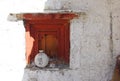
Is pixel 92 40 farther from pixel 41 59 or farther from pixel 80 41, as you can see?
pixel 41 59

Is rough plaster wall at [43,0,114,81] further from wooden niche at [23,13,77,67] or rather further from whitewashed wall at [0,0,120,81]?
wooden niche at [23,13,77,67]

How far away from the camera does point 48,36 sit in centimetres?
507

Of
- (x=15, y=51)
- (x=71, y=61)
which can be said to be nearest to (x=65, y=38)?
(x=71, y=61)

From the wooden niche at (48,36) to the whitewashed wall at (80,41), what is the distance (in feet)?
0.38

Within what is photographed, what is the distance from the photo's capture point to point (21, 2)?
191 inches

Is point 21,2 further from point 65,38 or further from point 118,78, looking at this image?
point 118,78

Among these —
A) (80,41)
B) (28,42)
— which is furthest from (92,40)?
(28,42)

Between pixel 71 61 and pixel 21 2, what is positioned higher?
pixel 21 2

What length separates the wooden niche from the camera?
493 centimetres

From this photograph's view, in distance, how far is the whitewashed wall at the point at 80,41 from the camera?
15.9ft

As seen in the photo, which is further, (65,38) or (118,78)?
(65,38)

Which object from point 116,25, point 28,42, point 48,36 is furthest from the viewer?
point 48,36

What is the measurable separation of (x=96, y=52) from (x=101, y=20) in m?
0.51

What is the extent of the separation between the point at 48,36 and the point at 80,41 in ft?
1.82
